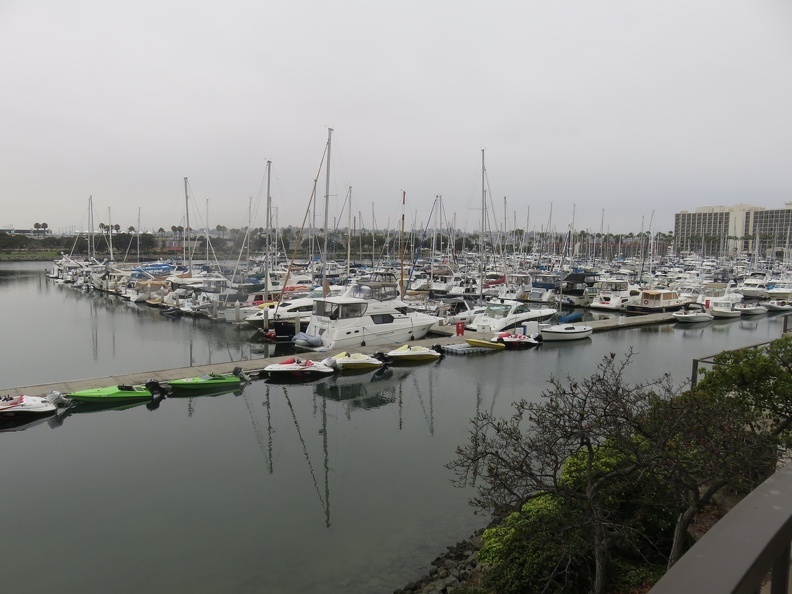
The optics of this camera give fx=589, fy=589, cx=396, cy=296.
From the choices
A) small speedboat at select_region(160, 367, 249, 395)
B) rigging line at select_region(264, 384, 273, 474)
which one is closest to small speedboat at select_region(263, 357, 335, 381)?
rigging line at select_region(264, 384, 273, 474)

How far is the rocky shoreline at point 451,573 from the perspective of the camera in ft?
33.2

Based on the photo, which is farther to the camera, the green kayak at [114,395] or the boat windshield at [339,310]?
the boat windshield at [339,310]

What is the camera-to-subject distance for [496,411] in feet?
70.0

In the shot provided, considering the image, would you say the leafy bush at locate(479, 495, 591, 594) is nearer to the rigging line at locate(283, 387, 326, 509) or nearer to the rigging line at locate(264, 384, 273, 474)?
the rigging line at locate(283, 387, 326, 509)

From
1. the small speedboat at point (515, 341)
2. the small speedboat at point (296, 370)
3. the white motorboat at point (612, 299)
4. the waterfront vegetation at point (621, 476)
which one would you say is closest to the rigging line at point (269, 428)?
the small speedboat at point (296, 370)

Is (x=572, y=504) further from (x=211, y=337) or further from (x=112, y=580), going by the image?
(x=211, y=337)

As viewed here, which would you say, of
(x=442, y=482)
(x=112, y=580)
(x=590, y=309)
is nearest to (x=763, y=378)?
(x=442, y=482)

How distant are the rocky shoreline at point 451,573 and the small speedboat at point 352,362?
15.1m

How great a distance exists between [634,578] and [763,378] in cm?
461

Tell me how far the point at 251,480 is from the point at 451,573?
22.0ft

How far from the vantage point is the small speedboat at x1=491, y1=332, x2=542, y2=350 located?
32.2m

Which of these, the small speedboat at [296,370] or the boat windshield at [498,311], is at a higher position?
the boat windshield at [498,311]

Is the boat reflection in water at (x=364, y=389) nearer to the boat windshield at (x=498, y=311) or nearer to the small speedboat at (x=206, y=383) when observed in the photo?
the small speedboat at (x=206, y=383)

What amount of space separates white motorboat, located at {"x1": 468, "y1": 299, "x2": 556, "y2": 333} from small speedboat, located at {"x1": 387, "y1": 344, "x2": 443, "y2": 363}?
7.89m
